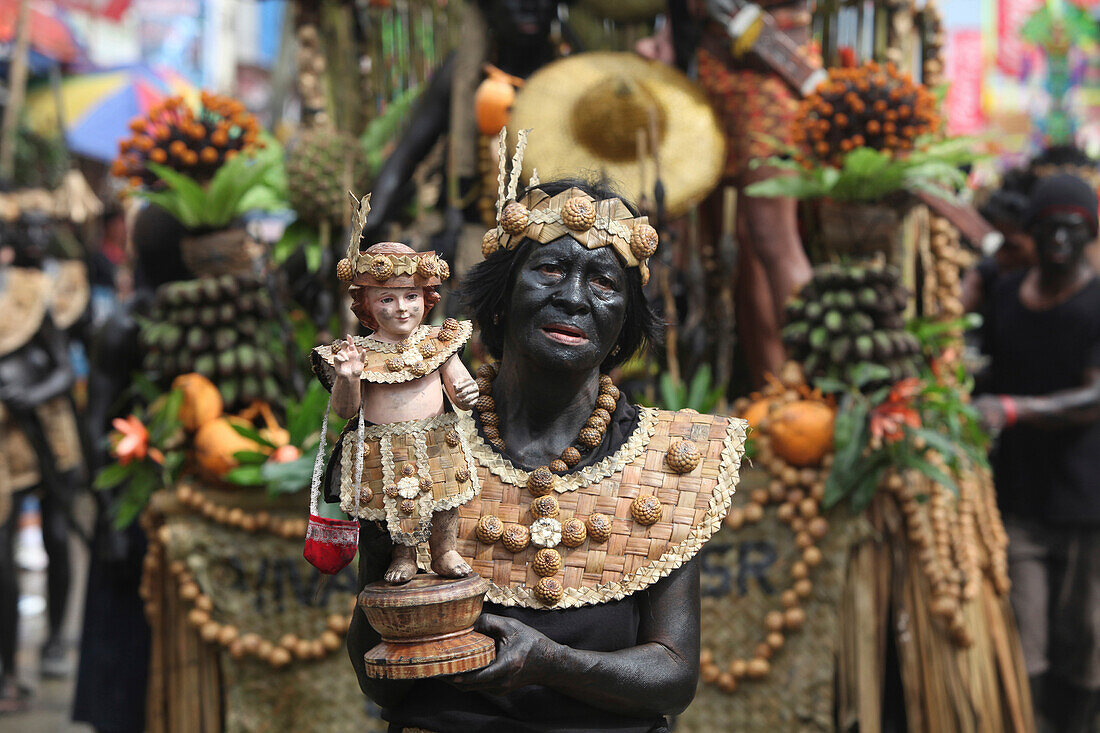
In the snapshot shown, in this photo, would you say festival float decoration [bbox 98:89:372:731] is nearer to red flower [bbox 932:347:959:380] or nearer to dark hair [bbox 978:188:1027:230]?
red flower [bbox 932:347:959:380]

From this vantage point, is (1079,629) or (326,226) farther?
(1079,629)

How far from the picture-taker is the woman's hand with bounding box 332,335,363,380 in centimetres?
181

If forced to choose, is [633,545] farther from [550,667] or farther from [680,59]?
[680,59]

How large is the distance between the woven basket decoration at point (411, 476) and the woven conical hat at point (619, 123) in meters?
2.37

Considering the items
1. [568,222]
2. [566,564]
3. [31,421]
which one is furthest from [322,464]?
[31,421]

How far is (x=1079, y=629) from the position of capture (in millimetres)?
4965

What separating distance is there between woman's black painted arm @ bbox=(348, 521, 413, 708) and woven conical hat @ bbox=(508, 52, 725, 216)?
2363 mm

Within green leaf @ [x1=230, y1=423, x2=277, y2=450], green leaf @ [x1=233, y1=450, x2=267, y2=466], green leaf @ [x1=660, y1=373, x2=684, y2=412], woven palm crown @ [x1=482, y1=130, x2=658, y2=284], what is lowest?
green leaf @ [x1=233, y1=450, x2=267, y2=466]

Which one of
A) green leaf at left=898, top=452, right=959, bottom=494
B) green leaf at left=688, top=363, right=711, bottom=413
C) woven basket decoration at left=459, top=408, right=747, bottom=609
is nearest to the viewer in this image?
woven basket decoration at left=459, top=408, right=747, bottom=609

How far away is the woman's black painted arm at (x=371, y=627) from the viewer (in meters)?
1.91

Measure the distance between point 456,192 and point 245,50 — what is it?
1707 cm

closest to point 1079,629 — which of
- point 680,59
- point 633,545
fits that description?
point 680,59

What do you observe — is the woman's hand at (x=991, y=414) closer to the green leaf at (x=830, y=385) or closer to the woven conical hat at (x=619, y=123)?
the green leaf at (x=830, y=385)

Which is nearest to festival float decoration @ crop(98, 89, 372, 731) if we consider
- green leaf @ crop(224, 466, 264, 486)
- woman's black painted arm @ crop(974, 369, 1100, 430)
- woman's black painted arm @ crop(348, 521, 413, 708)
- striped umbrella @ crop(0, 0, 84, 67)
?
green leaf @ crop(224, 466, 264, 486)
